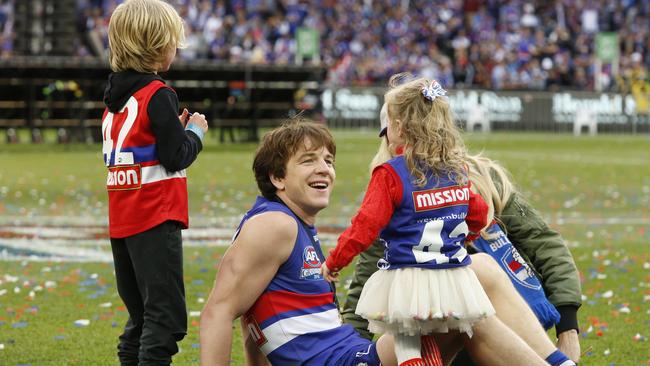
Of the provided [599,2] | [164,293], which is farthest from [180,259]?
[599,2]

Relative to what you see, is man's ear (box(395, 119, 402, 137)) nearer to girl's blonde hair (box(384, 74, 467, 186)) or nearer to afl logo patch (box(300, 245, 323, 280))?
girl's blonde hair (box(384, 74, 467, 186))

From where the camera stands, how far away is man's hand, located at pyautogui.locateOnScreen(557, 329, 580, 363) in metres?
4.95

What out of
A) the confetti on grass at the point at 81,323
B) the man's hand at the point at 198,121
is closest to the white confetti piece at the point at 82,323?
the confetti on grass at the point at 81,323

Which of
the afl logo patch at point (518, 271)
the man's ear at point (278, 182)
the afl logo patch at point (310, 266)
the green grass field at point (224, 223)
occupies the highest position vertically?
the man's ear at point (278, 182)

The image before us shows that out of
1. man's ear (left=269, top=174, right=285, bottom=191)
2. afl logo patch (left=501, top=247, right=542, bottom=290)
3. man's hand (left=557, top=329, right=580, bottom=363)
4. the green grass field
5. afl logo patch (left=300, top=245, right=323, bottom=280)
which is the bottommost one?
the green grass field

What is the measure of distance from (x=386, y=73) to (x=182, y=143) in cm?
3175

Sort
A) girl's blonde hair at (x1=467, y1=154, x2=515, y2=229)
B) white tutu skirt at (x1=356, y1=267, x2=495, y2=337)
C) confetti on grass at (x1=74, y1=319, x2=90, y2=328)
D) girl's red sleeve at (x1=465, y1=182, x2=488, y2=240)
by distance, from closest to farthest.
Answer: white tutu skirt at (x1=356, y1=267, x2=495, y2=337)
girl's red sleeve at (x1=465, y1=182, x2=488, y2=240)
girl's blonde hair at (x1=467, y1=154, x2=515, y2=229)
confetti on grass at (x1=74, y1=319, x2=90, y2=328)

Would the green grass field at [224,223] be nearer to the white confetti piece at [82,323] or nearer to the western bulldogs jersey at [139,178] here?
the white confetti piece at [82,323]

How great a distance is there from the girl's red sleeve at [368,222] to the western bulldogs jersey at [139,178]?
28.0 inches

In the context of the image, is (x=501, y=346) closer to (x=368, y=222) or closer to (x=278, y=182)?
(x=368, y=222)

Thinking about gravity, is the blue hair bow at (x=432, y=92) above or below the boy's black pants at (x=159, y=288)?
above

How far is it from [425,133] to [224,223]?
25.6 feet

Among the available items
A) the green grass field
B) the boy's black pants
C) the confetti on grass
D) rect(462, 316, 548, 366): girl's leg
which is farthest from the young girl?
the confetti on grass

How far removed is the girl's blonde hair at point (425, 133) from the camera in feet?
14.3
